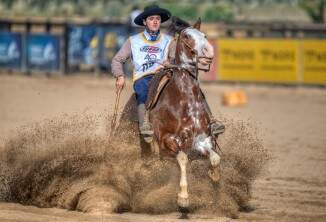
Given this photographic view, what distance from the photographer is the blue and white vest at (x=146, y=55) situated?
873 centimetres

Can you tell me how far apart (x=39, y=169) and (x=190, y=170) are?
1.63 metres

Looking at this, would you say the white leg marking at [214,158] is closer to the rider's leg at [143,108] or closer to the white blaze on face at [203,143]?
the white blaze on face at [203,143]

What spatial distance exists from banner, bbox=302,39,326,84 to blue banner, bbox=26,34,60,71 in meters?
7.71

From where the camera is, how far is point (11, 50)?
1016 inches

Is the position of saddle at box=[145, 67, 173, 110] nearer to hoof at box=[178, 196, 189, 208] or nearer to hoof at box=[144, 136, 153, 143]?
hoof at box=[144, 136, 153, 143]

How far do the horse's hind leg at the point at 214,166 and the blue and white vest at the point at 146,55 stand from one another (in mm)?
1297

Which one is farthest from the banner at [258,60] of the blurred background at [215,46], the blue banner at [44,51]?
the blue banner at [44,51]

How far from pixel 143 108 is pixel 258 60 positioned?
14900mm

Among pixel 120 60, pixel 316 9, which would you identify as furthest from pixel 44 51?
pixel 120 60

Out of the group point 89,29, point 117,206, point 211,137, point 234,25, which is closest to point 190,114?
point 211,137

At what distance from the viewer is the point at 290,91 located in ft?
74.5

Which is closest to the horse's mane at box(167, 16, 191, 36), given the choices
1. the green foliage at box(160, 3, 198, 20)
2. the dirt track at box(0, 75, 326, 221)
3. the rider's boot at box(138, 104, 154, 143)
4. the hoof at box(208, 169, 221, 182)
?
the rider's boot at box(138, 104, 154, 143)

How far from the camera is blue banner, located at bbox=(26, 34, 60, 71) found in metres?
25.4

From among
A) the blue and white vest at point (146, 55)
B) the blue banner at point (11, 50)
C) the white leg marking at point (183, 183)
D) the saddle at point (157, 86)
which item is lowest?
the blue banner at point (11, 50)
